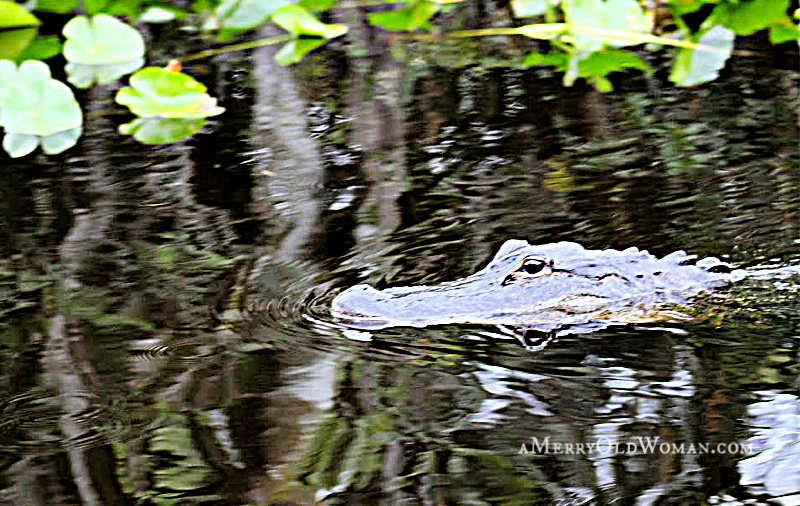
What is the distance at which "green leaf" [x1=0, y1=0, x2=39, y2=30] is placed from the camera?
19.4 feet

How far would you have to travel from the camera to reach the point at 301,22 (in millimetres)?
5777

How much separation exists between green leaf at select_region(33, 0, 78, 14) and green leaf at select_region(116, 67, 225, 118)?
1.61 metres

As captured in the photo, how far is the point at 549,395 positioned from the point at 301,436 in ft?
2.04

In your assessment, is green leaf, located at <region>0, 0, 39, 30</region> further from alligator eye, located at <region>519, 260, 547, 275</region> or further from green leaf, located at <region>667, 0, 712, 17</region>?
alligator eye, located at <region>519, 260, 547, 275</region>

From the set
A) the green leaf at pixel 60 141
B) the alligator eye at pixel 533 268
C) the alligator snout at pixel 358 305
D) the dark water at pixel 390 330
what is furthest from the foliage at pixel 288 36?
the alligator eye at pixel 533 268

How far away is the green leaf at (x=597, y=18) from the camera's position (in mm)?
5410

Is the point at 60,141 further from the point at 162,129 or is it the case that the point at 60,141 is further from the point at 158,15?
the point at 158,15

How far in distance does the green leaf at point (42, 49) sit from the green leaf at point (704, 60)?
3102 mm

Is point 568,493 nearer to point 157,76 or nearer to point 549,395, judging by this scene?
point 549,395

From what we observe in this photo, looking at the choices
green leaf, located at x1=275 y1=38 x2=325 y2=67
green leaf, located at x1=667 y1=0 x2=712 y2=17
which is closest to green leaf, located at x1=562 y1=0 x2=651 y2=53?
green leaf, located at x1=667 y1=0 x2=712 y2=17

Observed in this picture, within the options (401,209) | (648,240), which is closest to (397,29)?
(401,209)

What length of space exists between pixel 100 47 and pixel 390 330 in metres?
3.05

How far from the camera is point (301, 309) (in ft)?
10.4

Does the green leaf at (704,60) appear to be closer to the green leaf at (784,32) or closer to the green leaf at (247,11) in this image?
the green leaf at (784,32)
